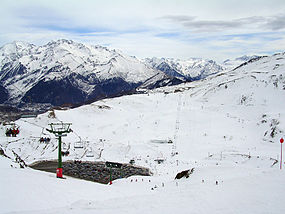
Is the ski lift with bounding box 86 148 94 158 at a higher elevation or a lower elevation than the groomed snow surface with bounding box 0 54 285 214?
lower

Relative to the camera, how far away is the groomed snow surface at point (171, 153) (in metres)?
11.2

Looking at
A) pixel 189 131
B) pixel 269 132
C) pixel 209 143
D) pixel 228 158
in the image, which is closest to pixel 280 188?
pixel 228 158

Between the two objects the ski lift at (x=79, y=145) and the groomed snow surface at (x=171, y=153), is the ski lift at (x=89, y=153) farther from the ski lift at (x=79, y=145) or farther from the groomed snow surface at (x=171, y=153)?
the ski lift at (x=79, y=145)

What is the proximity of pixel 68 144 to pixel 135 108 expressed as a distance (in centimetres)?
2939

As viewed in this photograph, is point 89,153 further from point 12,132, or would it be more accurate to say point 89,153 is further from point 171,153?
point 12,132

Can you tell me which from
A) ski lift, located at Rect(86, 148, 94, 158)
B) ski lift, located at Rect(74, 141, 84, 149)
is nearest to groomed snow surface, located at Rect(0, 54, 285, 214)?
ski lift, located at Rect(86, 148, 94, 158)

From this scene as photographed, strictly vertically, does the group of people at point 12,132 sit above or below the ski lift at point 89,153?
above

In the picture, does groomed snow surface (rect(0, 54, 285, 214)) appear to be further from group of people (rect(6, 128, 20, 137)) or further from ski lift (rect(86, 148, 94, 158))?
group of people (rect(6, 128, 20, 137))

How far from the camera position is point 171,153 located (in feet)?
115

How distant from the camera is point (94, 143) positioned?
Answer: 4047cm

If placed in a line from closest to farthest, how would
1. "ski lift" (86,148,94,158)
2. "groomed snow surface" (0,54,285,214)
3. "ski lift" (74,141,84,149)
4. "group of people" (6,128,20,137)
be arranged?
"groomed snow surface" (0,54,285,214), "ski lift" (86,148,94,158), "ski lift" (74,141,84,149), "group of people" (6,128,20,137)

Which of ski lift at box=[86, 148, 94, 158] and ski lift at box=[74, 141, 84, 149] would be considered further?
ski lift at box=[74, 141, 84, 149]

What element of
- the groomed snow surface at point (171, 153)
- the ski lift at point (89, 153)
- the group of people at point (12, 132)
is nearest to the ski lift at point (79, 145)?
the groomed snow surface at point (171, 153)

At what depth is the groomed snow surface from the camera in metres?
11.2
